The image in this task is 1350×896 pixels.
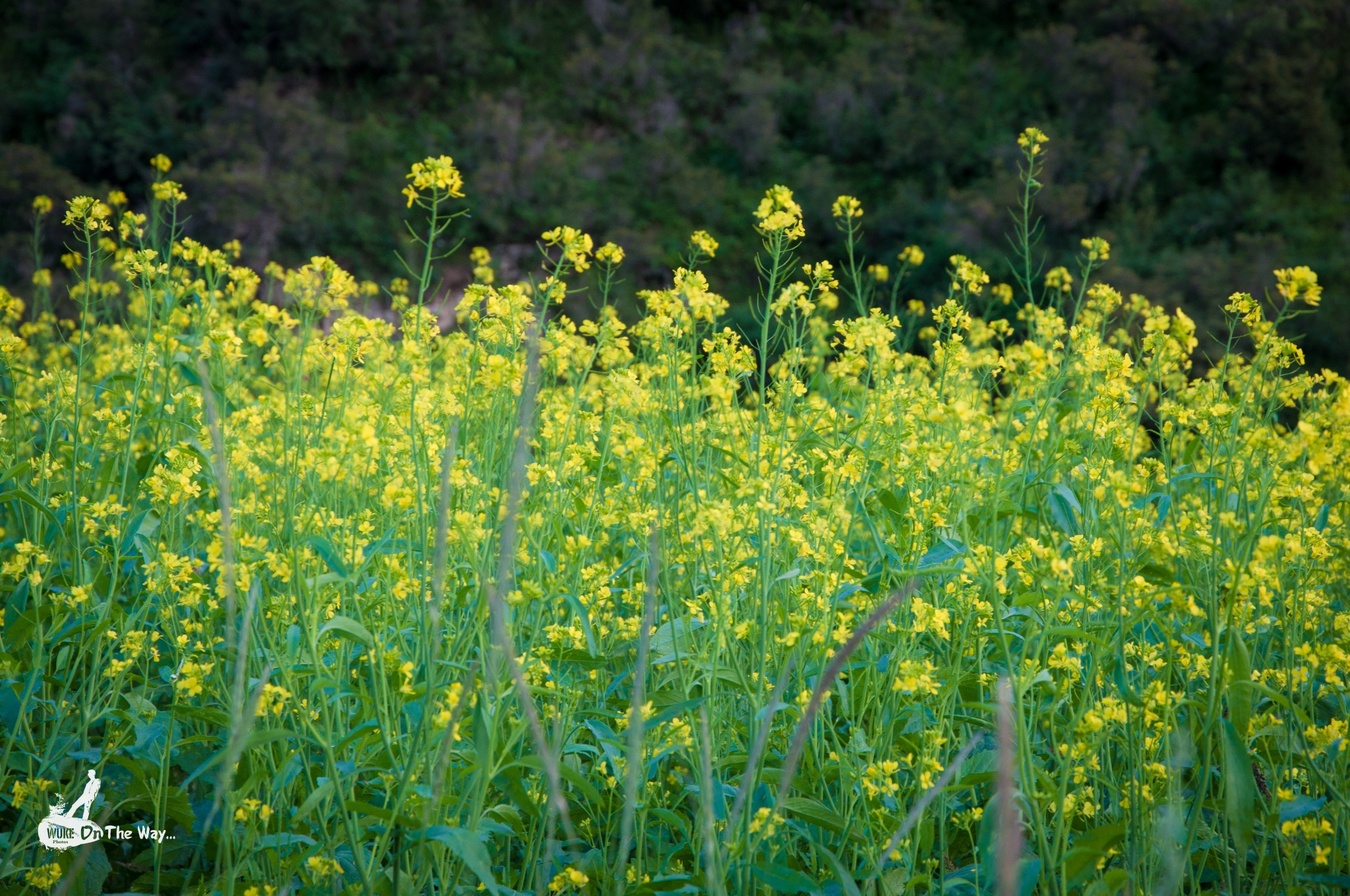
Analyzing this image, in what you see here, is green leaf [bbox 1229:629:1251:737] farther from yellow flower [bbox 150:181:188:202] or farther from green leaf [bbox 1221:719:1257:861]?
yellow flower [bbox 150:181:188:202]

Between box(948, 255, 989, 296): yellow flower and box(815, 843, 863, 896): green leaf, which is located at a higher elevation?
box(948, 255, 989, 296): yellow flower

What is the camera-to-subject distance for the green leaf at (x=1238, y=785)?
4.39 ft

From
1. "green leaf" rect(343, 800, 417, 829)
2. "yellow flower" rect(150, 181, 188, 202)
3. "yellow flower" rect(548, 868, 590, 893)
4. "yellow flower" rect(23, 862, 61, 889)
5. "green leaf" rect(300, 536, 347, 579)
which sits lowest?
"yellow flower" rect(23, 862, 61, 889)

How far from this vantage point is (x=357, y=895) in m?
1.45

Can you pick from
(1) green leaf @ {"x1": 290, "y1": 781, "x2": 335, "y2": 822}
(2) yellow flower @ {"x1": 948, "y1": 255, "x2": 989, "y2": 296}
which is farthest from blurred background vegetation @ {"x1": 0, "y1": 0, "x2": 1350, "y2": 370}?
(1) green leaf @ {"x1": 290, "y1": 781, "x2": 335, "y2": 822}

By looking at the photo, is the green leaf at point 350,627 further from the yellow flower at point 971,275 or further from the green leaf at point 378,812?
the yellow flower at point 971,275

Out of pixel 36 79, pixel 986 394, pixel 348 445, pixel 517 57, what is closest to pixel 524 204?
pixel 517 57

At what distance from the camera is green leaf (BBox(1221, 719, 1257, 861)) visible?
1337mm

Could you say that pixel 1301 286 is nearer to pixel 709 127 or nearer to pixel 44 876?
pixel 44 876

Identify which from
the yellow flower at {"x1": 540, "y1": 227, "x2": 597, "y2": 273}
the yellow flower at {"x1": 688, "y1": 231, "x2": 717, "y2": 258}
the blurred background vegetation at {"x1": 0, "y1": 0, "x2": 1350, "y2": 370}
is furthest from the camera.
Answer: the blurred background vegetation at {"x1": 0, "y1": 0, "x2": 1350, "y2": 370}

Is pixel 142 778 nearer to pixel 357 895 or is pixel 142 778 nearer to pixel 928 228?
pixel 357 895

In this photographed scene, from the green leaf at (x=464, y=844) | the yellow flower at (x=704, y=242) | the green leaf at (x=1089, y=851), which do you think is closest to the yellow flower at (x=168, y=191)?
the yellow flower at (x=704, y=242)

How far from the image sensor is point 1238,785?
1338mm

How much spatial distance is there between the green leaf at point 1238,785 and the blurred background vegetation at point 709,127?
8.48m
